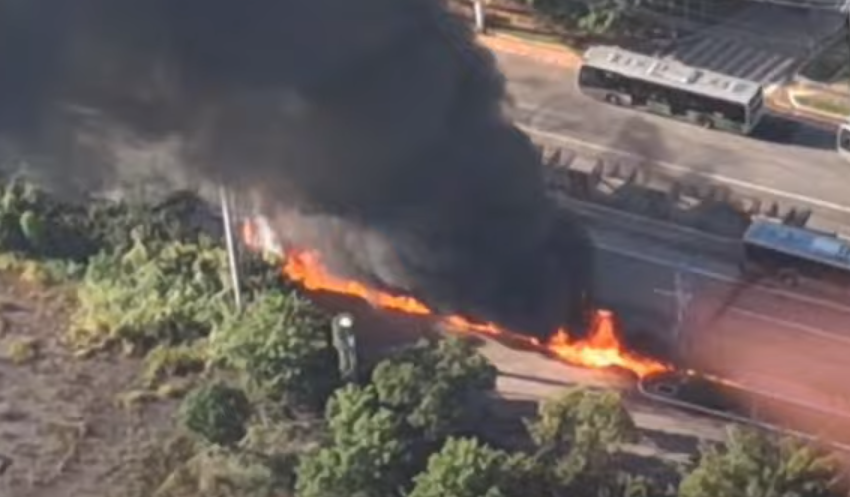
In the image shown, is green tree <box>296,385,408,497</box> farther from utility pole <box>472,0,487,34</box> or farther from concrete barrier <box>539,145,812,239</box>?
utility pole <box>472,0,487,34</box>

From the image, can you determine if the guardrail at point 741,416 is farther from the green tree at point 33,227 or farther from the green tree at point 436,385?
the green tree at point 33,227

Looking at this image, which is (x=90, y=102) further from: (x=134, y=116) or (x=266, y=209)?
(x=266, y=209)

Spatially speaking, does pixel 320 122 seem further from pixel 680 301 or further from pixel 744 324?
pixel 744 324

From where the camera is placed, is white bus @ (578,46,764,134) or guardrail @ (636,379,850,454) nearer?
guardrail @ (636,379,850,454)

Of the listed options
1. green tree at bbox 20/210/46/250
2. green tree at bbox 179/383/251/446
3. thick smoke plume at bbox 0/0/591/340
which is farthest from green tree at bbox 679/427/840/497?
green tree at bbox 20/210/46/250

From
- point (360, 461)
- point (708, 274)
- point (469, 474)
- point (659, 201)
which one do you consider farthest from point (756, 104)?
point (360, 461)

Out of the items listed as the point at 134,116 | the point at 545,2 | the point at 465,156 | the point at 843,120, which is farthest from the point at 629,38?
the point at 134,116
